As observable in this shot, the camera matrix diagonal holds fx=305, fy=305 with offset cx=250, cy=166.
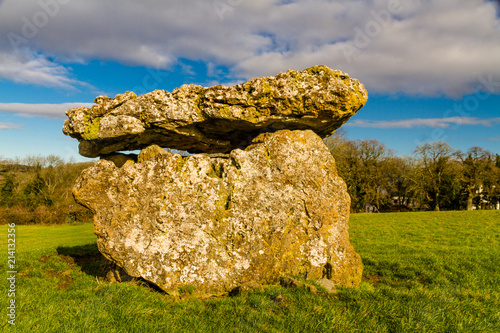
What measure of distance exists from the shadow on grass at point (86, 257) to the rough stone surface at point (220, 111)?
3444 mm

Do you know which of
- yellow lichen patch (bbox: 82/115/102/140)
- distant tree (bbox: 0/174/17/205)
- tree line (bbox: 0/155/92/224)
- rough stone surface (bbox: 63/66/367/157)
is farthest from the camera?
distant tree (bbox: 0/174/17/205)

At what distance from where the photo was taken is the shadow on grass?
29.6ft

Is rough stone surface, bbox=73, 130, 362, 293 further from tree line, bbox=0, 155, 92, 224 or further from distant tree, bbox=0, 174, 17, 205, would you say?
distant tree, bbox=0, 174, 17, 205

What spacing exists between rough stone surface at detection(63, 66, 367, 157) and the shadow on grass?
136 inches

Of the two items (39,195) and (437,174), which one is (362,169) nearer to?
(437,174)

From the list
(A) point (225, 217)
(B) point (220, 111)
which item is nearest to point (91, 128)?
(B) point (220, 111)

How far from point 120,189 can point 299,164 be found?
456 centimetres

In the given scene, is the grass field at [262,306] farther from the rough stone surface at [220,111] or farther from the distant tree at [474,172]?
the distant tree at [474,172]

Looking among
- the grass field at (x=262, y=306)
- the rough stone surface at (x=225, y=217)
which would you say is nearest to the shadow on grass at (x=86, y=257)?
the grass field at (x=262, y=306)

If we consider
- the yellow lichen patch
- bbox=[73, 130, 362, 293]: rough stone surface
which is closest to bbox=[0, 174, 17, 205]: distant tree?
the yellow lichen patch

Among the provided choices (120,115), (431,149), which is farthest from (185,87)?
(431,149)

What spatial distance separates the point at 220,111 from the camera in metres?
7.77

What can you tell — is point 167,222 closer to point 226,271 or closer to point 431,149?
point 226,271

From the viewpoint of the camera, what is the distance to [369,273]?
30.0ft
